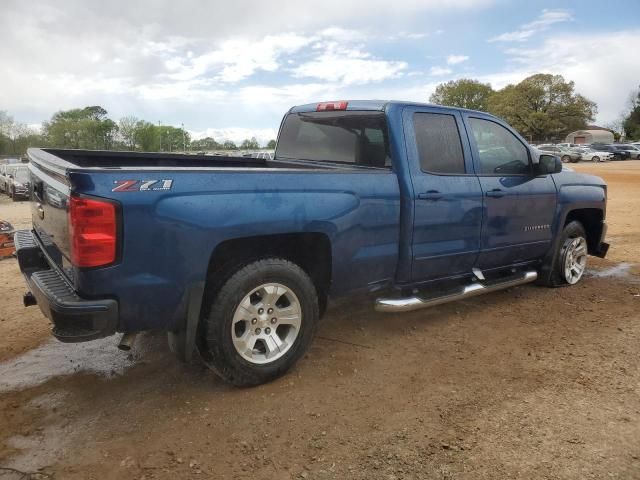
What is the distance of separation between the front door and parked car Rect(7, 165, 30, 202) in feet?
63.5

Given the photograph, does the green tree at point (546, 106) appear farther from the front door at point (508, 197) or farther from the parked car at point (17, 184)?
the front door at point (508, 197)

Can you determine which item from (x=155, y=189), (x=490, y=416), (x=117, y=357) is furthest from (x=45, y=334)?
(x=490, y=416)

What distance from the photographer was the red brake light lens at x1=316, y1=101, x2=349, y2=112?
4527mm

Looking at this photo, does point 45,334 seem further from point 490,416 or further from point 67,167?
point 490,416

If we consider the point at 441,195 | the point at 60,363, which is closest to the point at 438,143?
the point at 441,195

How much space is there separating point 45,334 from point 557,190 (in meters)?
5.08

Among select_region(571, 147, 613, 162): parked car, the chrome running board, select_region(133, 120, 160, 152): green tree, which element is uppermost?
select_region(133, 120, 160, 152): green tree

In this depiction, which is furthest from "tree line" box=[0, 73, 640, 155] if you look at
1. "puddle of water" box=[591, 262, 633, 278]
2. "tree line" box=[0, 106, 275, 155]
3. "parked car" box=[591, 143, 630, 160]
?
"puddle of water" box=[591, 262, 633, 278]

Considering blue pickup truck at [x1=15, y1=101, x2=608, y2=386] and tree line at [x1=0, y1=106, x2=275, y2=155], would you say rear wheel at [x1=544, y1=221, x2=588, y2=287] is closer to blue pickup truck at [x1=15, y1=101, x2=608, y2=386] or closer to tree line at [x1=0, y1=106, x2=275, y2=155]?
blue pickup truck at [x1=15, y1=101, x2=608, y2=386]

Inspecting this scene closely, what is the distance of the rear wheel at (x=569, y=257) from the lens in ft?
18.7

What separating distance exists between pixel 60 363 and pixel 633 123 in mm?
99557

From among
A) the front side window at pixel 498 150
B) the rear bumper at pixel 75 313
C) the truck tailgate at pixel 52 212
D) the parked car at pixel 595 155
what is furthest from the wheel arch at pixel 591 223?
the parked car at pixel 595 155

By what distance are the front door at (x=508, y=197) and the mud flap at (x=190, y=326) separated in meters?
2.65

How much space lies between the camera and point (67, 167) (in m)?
2.78
